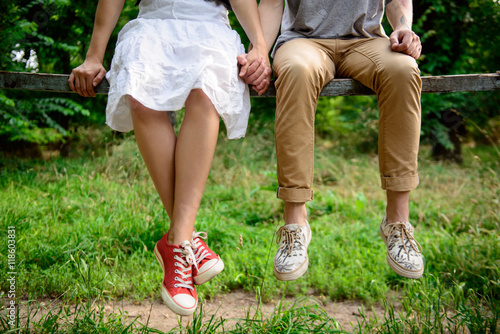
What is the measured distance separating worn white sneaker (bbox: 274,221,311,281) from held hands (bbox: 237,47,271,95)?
2.22ft

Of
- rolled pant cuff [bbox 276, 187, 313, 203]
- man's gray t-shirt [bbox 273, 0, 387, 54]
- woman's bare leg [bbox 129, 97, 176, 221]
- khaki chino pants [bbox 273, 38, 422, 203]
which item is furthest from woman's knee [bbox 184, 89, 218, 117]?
man's gray t-shirt [bbox 273, 0, 387, 54]

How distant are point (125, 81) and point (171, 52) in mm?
273

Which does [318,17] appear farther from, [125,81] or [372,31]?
[125,81]

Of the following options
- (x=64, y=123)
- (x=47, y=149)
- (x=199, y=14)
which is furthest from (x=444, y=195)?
(x=47, y=149)

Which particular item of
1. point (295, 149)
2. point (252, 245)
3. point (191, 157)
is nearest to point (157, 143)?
point (191, 157)

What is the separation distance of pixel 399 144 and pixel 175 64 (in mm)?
1069

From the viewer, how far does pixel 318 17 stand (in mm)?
2246

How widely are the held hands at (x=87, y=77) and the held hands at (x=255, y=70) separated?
0.67 m

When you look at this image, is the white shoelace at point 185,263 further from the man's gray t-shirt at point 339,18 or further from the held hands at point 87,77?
the man's gray t-shirt at point 339,18

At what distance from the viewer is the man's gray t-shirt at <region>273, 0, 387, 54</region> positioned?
2.22m

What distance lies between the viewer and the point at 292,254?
1.82 metres

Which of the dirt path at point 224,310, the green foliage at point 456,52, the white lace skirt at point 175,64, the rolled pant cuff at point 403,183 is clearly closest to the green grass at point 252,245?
the dirt path at point 224,310

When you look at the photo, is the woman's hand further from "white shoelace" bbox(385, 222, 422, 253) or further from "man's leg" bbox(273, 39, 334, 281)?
"white shoelace" bbox(385, 222, 422, 253)

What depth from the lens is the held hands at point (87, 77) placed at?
75.9 inches
